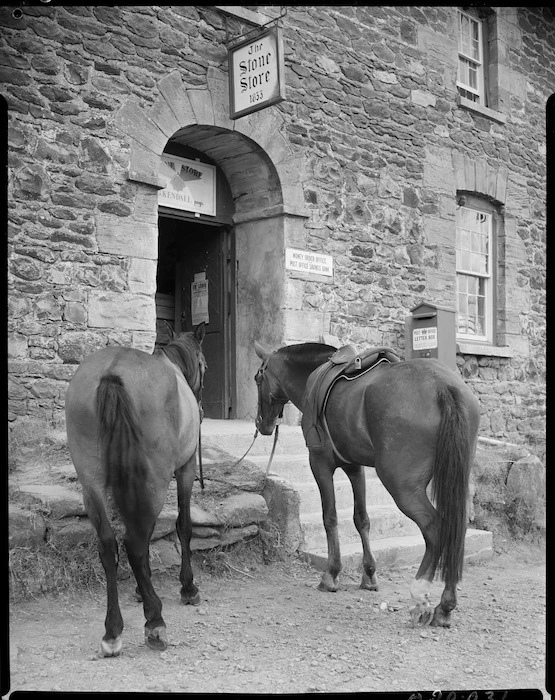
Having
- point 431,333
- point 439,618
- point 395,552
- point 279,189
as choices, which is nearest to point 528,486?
point 431,333

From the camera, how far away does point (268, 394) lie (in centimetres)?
623

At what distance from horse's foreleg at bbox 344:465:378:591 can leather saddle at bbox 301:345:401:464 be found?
0.80 ft

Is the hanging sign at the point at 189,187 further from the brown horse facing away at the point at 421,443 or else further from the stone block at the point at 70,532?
the stone block at the point at 70,532

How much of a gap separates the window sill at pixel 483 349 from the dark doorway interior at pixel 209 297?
3326mm

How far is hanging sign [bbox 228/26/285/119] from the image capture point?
7348mm

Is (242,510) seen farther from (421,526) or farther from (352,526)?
(421,526)

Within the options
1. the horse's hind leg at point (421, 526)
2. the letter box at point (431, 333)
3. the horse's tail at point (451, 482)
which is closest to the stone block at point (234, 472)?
the horse's hind leg at point (421, 526)

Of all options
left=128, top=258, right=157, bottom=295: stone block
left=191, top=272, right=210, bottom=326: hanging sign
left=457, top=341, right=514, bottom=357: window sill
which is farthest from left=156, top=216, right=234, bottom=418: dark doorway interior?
left=457, top=341, right=514, bottom=357: window sill

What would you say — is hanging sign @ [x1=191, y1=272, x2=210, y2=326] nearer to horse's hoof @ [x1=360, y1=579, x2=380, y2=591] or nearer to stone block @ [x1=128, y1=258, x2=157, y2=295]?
stone block @ [x1=128, y1=258, x2=157, y2=295]

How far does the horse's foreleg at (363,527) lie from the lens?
5.70 metres

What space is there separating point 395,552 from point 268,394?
1.70m

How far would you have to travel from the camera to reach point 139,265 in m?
7.45

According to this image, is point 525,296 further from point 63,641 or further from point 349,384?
point 63,641

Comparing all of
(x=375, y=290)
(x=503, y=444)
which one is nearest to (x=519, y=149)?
(x=375, y=290)
